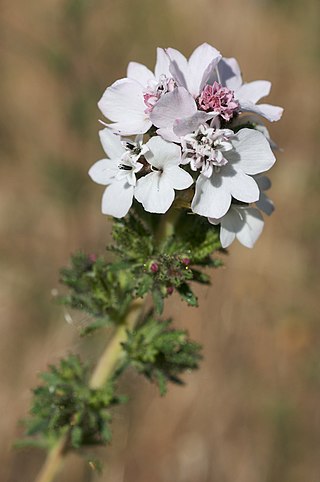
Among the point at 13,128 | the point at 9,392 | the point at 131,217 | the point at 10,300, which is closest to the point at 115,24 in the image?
the point at 13,128

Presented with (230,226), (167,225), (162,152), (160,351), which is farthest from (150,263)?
(160,351)

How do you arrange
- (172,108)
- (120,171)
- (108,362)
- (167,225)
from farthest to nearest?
1. (108,362)
2. (167,225)
3. (120,171)
4. (172,108)

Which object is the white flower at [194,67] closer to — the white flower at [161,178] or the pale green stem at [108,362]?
the white flower at [161,178]

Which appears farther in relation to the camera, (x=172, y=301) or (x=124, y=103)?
(x=172, y=301)

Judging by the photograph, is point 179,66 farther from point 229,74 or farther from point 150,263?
point 150,263

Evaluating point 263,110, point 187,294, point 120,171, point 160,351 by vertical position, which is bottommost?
point 160,351

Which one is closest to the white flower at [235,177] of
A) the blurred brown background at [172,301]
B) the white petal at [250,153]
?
the white petal at [250,153]

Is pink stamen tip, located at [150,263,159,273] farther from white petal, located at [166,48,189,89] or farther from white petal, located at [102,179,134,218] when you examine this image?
white petal, located at [166,48,189,89]
